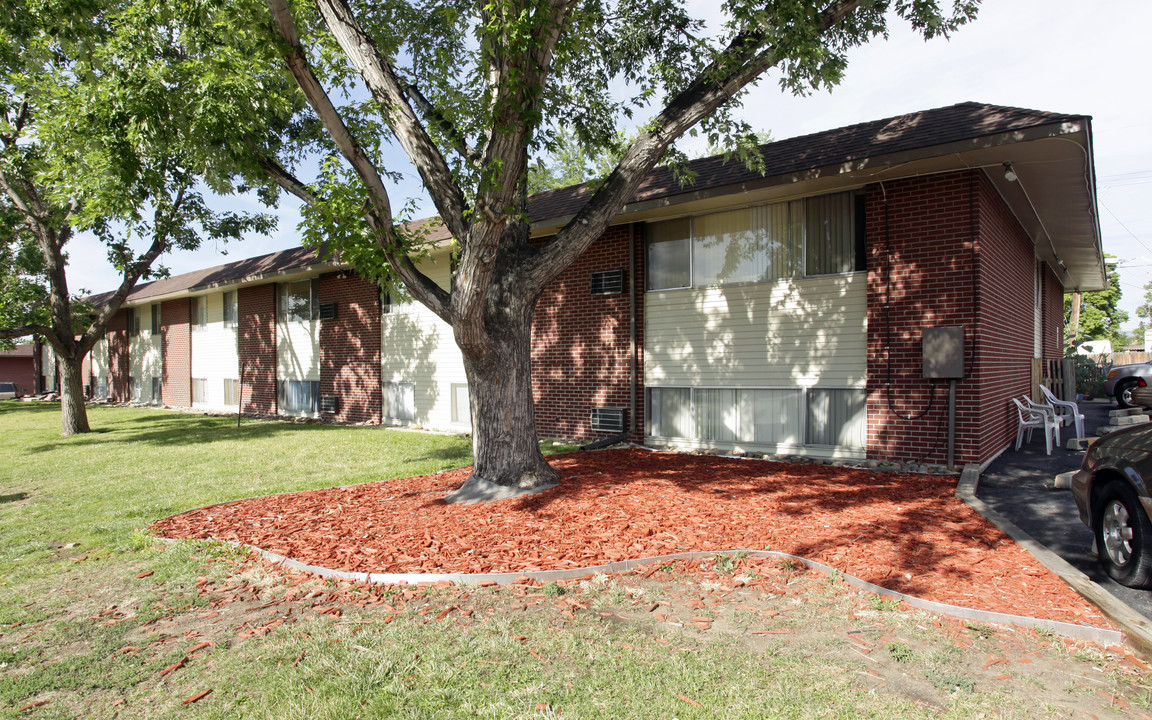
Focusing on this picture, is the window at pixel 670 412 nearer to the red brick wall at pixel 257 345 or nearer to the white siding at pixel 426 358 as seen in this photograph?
the white siding at pixel 426 358

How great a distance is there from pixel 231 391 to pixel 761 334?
18488 mm

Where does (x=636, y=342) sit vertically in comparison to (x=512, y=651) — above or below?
above

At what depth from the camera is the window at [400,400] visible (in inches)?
632

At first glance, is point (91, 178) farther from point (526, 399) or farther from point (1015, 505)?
point (1015, 505)

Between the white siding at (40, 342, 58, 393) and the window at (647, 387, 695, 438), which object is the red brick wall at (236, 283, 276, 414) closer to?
the window at (647, 387, 695, 438)

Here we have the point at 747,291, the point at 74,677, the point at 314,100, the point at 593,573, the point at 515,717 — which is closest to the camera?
the point at 515,717

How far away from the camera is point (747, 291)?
34.3 feet

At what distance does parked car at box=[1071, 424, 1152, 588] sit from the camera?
448 centimetres

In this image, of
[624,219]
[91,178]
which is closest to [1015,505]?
[624,219]

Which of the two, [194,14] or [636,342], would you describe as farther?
[636,342]

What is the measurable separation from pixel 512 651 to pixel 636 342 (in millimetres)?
8433

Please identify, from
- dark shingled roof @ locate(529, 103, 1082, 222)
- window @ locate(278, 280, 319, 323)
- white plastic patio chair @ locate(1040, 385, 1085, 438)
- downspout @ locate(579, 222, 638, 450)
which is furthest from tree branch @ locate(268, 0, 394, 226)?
window @ locate(278, 280, 319, 323)

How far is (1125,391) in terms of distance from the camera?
17875mm

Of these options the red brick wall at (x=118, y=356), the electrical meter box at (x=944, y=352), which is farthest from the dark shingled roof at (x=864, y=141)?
the red brick wall at (x=118, y=356)
